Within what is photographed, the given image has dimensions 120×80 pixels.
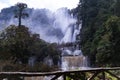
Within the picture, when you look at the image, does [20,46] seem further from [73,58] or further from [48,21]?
[48,21]

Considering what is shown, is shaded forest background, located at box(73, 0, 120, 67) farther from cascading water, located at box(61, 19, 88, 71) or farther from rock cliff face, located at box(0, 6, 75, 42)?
rock cliff face, located at box(0, 6, 75, 42)

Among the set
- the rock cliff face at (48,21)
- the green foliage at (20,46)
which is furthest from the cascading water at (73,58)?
the rock cliff face at (48,21)

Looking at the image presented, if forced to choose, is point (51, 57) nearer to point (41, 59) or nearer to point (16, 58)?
point (41, 59)

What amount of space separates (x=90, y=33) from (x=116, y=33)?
602 centimetres

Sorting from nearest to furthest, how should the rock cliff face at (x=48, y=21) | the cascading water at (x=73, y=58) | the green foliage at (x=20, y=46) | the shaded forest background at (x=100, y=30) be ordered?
1. the green foliage at (x=20, y=46)
2. the shaded forest background at (x=100, y=30)
3. the cascading water at (x=73, y=58)
4. the rock cliff face at (x=48, y=21)

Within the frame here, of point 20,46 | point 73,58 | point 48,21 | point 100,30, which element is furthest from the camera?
point 48,21

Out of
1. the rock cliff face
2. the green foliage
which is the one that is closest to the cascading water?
the green foliage

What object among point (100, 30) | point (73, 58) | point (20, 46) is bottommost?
point (73, 58)

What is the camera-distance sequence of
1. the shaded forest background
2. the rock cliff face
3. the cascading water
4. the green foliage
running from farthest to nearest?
the rock cliff face < the cascading water < the shaded forest background < the green foliage

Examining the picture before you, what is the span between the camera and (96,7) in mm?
31469

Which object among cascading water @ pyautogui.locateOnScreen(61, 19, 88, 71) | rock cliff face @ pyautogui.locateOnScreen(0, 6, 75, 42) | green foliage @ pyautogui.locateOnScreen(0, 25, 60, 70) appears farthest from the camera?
rock cliff face @ pyautogui.locateOnScreen(0, 6, 75, 42)

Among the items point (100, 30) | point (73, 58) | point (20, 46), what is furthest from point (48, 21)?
point (20, 46)

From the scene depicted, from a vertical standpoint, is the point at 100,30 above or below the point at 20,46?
above

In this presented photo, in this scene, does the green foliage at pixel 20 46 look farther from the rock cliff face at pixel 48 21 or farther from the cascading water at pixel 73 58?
the rock cliff face at pixel 48 21
